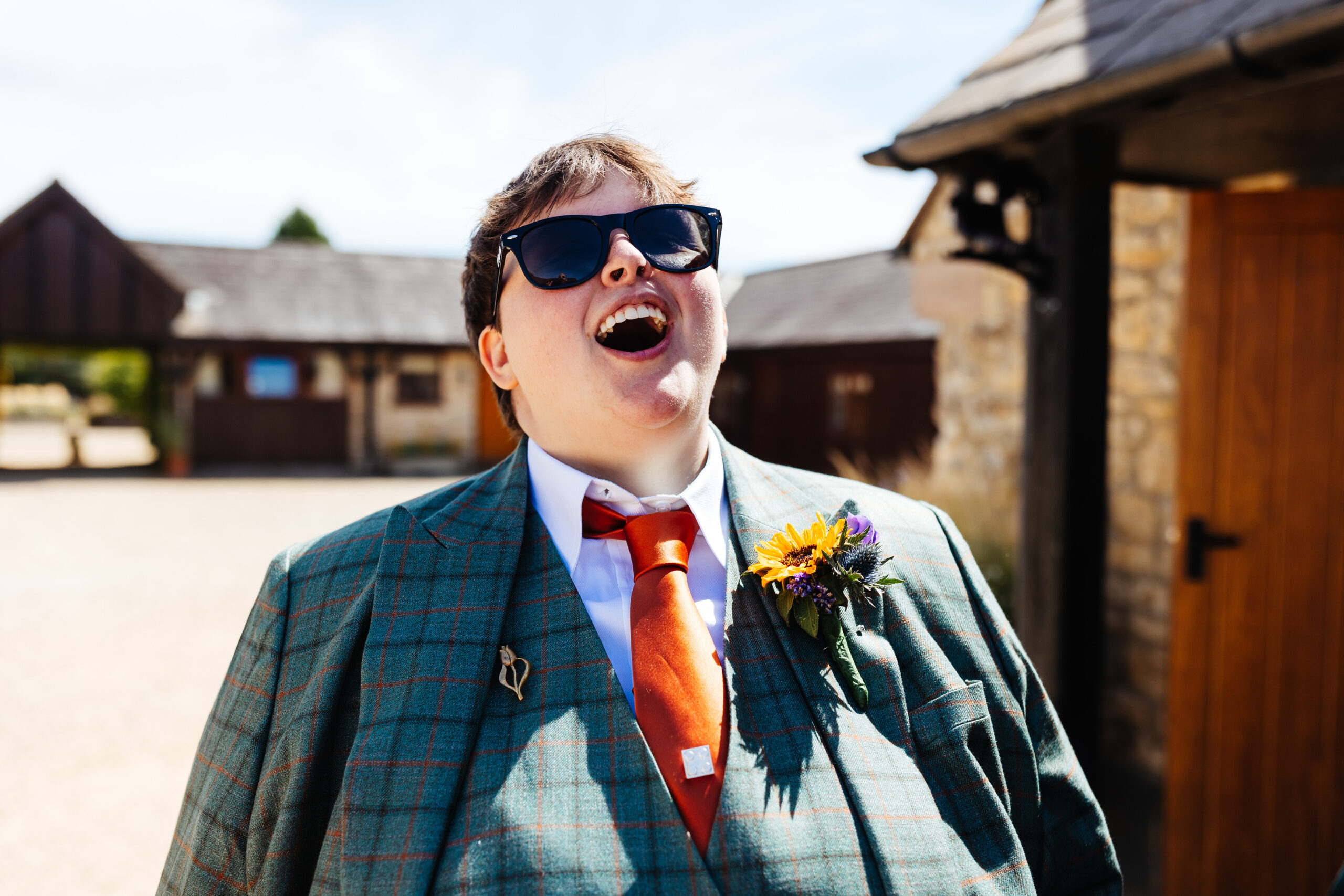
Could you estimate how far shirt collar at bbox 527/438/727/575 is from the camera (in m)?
1.49

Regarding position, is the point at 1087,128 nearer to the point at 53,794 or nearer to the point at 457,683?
the point at 457,683

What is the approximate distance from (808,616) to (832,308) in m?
15.5

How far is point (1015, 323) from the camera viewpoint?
583cm

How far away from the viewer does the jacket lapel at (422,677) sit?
1.19m

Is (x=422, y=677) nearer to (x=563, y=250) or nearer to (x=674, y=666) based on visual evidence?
(x=674, y=666)

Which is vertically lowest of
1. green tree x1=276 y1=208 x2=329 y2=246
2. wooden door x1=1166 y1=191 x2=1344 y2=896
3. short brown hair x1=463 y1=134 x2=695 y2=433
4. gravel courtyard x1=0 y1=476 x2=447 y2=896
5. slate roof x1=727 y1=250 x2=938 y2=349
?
gravel courtyard x1=0 y1=476 x2=447 y2=896

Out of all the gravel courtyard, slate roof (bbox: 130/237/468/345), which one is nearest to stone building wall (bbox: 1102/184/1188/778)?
the gravel courtyard

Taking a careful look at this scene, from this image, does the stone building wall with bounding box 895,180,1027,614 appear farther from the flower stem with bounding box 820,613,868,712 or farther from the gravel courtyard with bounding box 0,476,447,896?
the gravel courtyard with bounding box 0,476,447,896

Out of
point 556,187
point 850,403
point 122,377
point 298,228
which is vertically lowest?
point 850,403

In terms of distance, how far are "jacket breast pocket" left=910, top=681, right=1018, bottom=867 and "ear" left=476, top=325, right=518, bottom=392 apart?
2.87 feet

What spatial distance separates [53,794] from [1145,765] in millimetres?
5048

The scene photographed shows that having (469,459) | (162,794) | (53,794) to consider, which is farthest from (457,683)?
(469,459)

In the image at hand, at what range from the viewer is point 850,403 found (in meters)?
15.4

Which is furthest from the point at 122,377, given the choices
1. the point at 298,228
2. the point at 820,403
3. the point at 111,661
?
the point at 111,661
